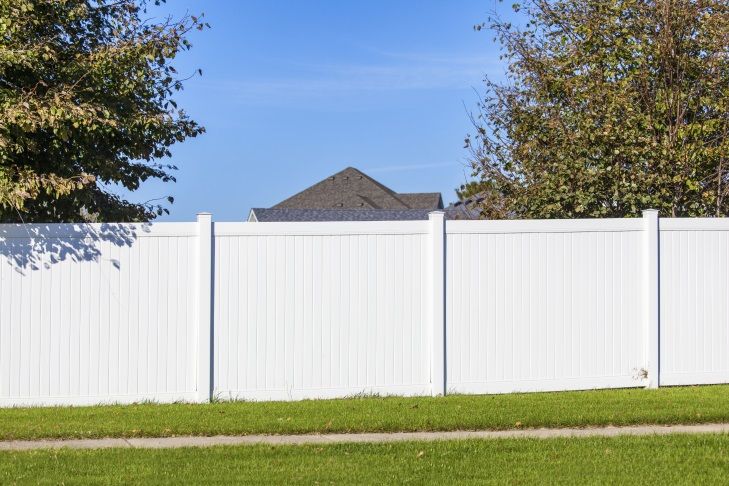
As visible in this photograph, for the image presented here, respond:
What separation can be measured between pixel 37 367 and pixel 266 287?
2670mm

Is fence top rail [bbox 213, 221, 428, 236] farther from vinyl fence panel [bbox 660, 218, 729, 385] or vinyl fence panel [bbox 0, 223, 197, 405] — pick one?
vinyl fence panel [bbox 660, 218, 729, 385]

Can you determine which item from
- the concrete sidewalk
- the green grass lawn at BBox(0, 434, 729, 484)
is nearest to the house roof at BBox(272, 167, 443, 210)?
the concrete sidewalk

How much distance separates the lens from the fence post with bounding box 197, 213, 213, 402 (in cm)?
1038

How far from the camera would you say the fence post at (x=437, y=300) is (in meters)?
10.7

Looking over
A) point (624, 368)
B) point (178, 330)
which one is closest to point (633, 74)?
point (624, 368)

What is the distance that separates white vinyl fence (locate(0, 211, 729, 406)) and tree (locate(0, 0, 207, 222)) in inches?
41.3

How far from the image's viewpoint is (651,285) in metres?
11.3

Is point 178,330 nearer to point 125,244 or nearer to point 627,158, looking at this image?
point 125,244

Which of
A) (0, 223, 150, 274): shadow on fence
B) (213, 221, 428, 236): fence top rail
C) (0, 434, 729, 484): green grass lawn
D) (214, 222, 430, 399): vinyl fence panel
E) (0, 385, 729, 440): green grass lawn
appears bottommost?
(0, 434, 729, 484): green grass lawn

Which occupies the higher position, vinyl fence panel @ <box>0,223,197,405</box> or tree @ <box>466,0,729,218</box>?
tree @ <box>466,0,729,218</box>

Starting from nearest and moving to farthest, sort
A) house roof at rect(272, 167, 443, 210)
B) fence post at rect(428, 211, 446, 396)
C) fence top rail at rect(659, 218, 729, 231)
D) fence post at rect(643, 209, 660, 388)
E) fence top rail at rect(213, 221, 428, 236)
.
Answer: fence top rail at rect(213, 221, 428, 236)
fence post at rect(428, 211, 446, 396)
fence post at rect(643, 209, 660, 388)
fence top rail at rect(659, 218, 729, 231)
house roof at rect(272, 167, 443, 210)

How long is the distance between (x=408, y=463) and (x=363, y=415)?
6.75 ft

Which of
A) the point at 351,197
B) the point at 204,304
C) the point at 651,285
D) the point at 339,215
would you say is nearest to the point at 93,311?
the point at 204,304

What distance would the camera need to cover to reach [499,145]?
1540 cm
